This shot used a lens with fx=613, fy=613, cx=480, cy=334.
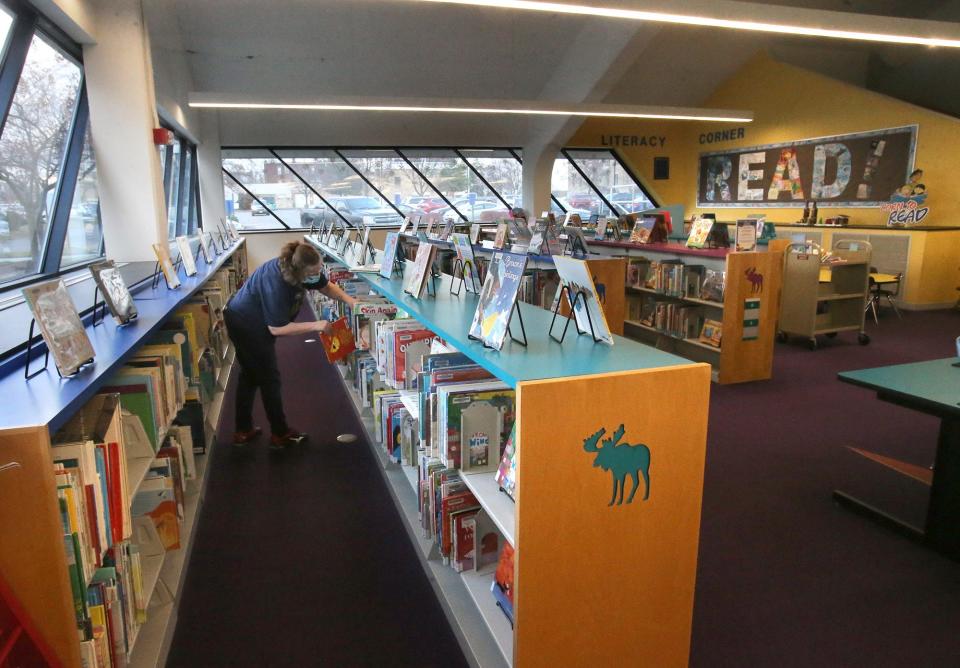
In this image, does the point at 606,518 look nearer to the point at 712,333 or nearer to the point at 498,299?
the point at 498,299

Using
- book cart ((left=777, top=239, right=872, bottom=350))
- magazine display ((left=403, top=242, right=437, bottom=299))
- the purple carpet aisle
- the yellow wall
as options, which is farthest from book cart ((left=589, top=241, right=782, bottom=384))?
the yellow wall

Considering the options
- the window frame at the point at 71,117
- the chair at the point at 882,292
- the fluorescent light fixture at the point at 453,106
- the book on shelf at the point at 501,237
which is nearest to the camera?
the window frame at the point at 71,117

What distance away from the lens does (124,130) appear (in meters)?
5.34

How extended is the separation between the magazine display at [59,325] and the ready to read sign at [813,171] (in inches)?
446

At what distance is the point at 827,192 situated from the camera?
437 inches

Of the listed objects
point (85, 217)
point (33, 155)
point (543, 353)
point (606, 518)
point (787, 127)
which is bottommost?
point (606, 518)

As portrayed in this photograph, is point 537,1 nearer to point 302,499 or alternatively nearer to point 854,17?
point 854,17

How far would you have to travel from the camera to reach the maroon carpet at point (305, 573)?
2342 mm

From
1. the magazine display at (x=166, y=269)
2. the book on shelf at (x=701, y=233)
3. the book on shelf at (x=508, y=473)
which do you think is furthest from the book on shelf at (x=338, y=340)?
the book on shelf at (x=701, y=233)

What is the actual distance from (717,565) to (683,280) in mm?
3719

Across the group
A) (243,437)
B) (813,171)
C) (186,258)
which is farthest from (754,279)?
(813,171)

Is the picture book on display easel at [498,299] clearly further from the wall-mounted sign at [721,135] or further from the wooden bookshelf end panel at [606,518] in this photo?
the wall-mounted sign at [721,135]

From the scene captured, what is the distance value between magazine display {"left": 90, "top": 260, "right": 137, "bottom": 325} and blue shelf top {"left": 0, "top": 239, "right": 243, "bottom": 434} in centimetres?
5

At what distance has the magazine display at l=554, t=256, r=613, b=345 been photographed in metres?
2.05
